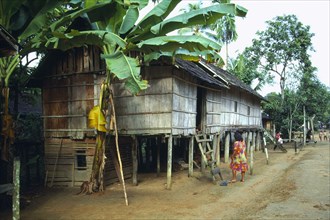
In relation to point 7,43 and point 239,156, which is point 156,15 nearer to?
point 7,43

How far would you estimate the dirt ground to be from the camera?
28.1 ft

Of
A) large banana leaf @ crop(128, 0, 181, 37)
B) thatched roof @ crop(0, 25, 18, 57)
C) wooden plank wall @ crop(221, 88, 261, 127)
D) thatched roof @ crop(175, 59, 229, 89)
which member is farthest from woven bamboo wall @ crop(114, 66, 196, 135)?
wooden plank wall @ crop(221, 88, 261, 127)

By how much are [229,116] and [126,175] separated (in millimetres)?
7659

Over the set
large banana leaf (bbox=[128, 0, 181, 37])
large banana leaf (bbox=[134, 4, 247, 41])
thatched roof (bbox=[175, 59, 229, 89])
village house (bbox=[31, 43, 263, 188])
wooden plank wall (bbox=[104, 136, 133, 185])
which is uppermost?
large banana leaf (bbox=[128, 0, 181, 37])

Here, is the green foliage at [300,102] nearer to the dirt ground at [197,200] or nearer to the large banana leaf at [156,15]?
the dirt ground at [197,200]

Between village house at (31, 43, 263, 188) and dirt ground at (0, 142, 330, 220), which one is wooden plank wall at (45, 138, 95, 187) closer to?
village house at (31, 43, 263, 188)

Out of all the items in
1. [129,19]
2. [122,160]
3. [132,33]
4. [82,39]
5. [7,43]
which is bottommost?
[122,160]

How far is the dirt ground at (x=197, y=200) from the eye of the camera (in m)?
8.57

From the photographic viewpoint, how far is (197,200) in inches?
403

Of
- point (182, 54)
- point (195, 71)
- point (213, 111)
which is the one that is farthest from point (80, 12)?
point (213, 111)

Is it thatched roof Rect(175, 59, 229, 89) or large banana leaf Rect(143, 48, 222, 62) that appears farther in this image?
thatched roof Rect(175, 59, 229, 89)

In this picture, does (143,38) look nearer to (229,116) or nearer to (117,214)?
(117,214)

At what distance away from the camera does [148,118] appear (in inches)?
479

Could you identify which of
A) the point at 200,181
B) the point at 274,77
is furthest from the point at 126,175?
the point at 274,77
